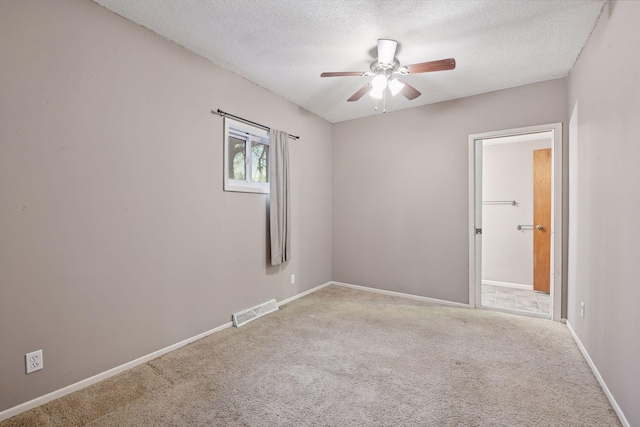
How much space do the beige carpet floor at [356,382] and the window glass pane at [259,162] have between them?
1642 millimetres

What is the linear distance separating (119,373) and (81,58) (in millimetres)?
2189

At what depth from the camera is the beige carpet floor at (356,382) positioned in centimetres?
167

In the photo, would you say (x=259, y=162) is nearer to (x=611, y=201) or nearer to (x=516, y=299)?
(x=611, y=201)

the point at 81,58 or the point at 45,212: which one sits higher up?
the point at 81,58

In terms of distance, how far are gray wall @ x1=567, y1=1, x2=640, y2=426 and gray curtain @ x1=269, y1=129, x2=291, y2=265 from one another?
2.83 m

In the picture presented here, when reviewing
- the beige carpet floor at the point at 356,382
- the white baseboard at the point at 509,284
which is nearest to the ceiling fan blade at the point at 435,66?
the beige carpet floor at the point at 356,382

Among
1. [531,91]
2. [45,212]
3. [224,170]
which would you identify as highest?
[531,91]

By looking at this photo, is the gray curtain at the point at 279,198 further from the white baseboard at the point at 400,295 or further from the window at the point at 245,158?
the white baseboard at the point at 400,295

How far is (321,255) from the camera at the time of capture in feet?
14.6

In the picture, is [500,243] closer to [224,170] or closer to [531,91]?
[531,91]

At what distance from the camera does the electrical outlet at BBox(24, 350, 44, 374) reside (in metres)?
1.72

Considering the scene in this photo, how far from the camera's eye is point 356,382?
6.62ft

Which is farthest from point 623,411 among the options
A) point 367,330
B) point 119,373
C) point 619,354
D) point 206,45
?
point 206,45

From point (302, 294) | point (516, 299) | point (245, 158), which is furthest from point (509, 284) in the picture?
point (245, 158)
